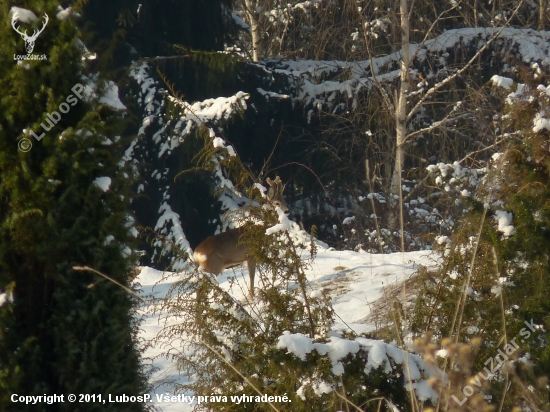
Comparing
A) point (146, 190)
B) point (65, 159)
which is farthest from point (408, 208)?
point (65, 159)

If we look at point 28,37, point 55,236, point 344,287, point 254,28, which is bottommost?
→ point 344,287

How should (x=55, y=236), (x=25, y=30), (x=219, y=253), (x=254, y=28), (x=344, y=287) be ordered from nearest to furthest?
(x=55, y=236) → (x=25, y=30) → (x=344, y=287) → (x=219, y=253) → (x=254, y=28)

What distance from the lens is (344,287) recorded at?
770 cm

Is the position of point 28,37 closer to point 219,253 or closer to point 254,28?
point 219,253

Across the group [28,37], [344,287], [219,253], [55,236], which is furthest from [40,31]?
[219,253]

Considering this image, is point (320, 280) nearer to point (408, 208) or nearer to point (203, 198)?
point (203, 198)

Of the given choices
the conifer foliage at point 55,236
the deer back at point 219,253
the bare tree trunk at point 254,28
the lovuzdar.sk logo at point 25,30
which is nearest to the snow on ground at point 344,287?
the deer back at point 219,253

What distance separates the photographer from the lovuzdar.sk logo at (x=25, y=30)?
3.72m

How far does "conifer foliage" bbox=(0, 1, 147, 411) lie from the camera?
3623mm

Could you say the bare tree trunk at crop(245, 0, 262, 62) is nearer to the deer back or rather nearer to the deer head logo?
the deer back

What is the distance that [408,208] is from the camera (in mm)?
15422

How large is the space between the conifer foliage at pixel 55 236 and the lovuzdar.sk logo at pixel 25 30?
25 millimetres

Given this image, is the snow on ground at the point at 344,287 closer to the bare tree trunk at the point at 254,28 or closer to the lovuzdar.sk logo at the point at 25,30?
the lovuzdar.sk logo at the point at 25,30

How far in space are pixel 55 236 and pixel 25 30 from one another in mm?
1032
